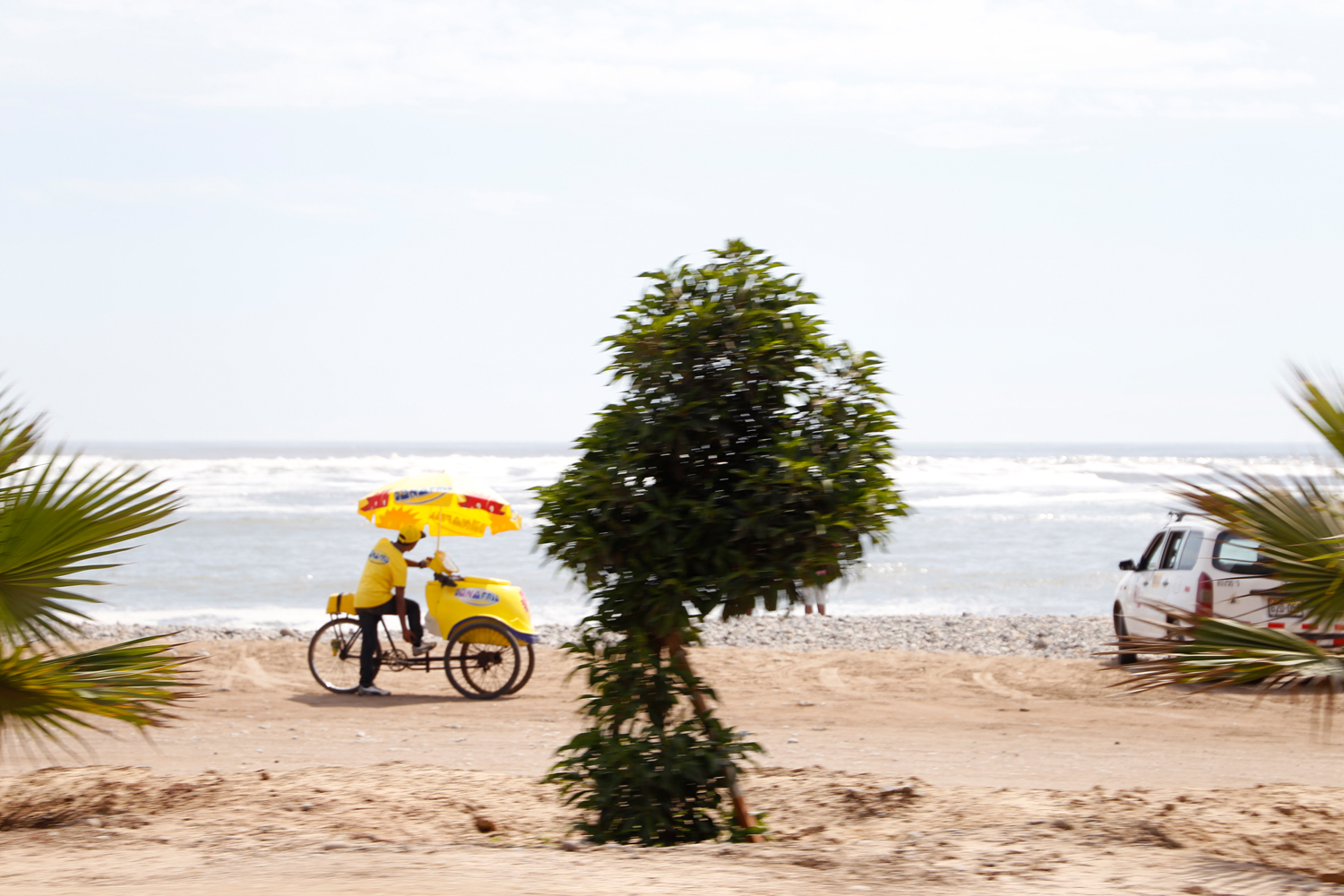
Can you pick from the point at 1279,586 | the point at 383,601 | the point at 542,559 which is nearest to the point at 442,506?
the point at 383,601

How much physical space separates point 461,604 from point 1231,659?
25.0 ft

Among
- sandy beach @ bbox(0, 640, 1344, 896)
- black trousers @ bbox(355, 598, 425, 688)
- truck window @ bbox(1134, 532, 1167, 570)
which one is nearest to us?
sandy beach @ bbox(0, 640, 1344, 896)

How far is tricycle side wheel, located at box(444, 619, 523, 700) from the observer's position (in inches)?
414

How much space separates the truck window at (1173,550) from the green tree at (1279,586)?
249 inches

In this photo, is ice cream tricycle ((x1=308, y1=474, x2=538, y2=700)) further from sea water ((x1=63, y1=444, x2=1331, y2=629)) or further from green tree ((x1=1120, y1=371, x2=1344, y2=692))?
green tree ((x1=1120, y1=371, x2=1344, y2=692))

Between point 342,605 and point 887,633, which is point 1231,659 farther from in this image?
point 887,633

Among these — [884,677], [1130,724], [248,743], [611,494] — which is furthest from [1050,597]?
[611,494]

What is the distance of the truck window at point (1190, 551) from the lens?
35.9 feet

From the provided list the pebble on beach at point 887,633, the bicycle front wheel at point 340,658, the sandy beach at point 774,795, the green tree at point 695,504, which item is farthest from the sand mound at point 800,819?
the pebble on beach at point 887,633

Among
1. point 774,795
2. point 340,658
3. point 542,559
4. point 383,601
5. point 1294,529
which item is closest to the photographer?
point 1294,529

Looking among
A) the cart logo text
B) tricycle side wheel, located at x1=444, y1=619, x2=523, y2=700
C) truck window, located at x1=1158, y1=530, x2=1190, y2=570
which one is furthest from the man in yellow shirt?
truck window, located at x1=1158, y1=530, x2=1190, y2=570

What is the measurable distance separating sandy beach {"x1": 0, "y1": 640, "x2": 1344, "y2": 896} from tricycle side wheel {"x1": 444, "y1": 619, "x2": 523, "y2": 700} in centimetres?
26

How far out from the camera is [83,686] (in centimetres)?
474

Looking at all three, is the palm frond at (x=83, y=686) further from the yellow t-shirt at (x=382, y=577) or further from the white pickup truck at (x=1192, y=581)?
the white pickup truck at (x=1192, y=581)
